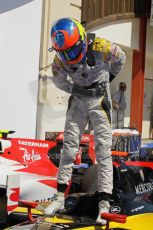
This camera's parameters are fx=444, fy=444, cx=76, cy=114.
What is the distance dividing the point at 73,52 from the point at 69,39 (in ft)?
0.41

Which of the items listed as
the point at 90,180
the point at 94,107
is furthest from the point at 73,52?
the point at 90,180

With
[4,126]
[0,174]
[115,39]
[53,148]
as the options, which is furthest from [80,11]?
[0,174]

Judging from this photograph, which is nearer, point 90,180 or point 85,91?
point 85,91

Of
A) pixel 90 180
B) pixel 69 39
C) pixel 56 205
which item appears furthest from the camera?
pixel 90 180

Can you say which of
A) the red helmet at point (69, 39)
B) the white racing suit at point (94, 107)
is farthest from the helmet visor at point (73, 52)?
the white racing suit at point (94, 107)

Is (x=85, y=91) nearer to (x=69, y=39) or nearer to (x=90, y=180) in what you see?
(x=69, y=39)

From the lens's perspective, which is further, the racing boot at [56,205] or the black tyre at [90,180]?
the black tyre at [90,180]

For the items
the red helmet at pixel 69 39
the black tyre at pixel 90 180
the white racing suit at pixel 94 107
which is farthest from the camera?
the black tyre at pixel 90 180

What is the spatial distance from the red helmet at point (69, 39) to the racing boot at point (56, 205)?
115 cm

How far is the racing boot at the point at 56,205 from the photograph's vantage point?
3.59m

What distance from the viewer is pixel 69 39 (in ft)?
11.6

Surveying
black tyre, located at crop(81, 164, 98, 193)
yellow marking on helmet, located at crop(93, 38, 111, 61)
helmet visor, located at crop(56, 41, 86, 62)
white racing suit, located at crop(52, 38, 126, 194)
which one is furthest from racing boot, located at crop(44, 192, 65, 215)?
yellow marking on helmet, located at crop(93, 38, 111, 61)

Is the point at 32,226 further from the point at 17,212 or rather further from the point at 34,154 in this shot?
the point at 34,154

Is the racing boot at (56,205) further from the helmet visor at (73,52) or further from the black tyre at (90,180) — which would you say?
the helmet visor at (73,52)
